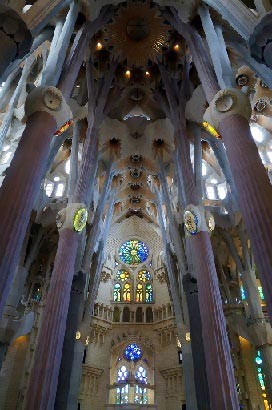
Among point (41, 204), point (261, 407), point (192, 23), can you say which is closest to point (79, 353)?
point (41, 204)

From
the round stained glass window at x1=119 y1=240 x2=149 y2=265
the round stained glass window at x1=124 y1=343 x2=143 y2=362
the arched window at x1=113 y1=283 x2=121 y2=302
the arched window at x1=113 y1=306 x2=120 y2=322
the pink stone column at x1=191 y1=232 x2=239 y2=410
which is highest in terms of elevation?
the round stained glass window at x1=119 y1=240 x2=149 y2=265

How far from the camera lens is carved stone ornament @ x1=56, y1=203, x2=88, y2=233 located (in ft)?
39.6

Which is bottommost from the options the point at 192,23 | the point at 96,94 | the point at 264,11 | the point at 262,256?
the point at 262,256

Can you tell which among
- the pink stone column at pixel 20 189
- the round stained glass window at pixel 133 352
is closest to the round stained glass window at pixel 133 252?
the round stained glass window at pixel 133 352

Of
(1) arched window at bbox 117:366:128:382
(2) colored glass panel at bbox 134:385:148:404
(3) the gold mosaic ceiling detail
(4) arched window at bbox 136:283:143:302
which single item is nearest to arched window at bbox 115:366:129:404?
(1) arched window at bbox 117:366:128:382

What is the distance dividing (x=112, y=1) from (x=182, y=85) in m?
5.22

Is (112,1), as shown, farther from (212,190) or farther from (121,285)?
(121,285)

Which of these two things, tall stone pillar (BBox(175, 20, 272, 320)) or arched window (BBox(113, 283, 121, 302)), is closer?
tall stone pillar (BBox(175, 20, 272, 320))

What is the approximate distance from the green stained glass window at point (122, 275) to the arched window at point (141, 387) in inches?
276

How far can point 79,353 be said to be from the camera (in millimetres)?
15562

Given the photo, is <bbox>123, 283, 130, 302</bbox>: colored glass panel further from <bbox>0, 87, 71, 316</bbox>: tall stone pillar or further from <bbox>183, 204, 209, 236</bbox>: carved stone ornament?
<bbox>0, 87, 71, 316</bbox>: tall stone pillar

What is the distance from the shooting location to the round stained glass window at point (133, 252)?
89.8ft

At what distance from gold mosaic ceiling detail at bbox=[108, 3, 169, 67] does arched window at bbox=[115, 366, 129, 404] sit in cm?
2111

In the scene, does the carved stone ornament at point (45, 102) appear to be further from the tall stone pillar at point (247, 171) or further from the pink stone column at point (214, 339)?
the pink stone column at point (214, 339)
